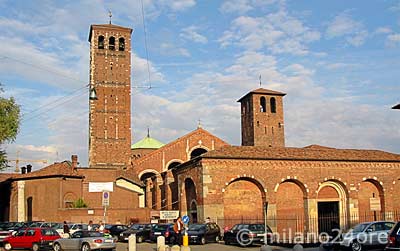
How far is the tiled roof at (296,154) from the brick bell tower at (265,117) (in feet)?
71.8

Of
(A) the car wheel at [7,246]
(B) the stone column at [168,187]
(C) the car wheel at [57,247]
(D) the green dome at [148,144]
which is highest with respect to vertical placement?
(D) the green dome at [148,144]

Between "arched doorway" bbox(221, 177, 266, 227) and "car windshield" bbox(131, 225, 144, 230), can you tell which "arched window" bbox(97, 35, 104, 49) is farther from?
"car windshield" bbox(131, 225, 144, 230)

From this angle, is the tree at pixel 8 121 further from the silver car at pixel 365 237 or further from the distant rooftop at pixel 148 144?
the distant rooftop at pixel 148 144

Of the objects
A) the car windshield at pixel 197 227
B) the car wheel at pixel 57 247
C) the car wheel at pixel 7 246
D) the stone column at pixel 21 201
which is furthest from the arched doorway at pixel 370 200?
the stone column at pixel 21 201

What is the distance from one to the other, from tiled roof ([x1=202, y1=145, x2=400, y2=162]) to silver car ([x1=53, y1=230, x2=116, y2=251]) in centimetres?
1375

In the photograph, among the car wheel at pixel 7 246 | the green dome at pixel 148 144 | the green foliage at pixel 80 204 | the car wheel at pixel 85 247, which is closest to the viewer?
the car wheel at pixel 85 247

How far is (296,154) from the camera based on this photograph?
38.7m

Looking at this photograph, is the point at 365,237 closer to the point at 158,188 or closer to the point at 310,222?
the point at 310,222

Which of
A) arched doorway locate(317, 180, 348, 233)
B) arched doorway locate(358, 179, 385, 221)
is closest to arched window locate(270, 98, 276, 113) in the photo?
arched doorway locate(358, 179, 385, 221)

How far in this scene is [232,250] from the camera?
2439cm

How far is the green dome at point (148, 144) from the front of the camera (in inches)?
2835

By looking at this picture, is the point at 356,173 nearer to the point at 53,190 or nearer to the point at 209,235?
the point at 209,235

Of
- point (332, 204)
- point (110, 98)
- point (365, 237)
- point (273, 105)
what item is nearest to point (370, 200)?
point (332, 204)

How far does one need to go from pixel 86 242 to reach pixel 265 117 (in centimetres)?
4389
